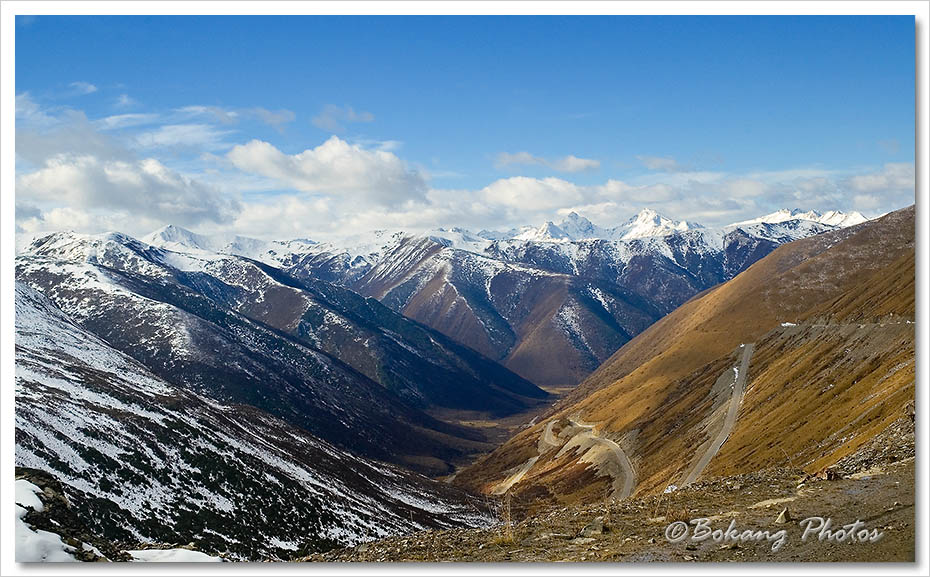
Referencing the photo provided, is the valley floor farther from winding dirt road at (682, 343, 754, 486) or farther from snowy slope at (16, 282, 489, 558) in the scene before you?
winding dirt road at (682, 343, 754, 486)

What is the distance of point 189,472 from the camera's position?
50625 millimetres

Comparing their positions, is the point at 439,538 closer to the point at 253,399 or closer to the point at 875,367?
the point at 875,367

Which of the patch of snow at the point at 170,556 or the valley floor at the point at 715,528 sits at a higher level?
the valley floor at the point at 715,528

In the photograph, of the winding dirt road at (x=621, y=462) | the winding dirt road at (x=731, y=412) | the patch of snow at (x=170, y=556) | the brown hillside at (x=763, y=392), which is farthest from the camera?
the winding dirt road at (x=621, y=462)

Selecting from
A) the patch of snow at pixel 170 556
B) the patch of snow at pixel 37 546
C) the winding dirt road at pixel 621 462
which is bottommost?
the winding dirt road at pixel 621 462

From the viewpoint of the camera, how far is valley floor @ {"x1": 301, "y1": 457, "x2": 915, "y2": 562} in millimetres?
16234

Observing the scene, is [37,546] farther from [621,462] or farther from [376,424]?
[376,424]

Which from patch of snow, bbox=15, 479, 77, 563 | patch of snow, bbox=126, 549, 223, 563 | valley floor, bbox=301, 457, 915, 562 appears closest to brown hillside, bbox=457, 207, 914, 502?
valley floor, bbox=301, 457, 915, 562

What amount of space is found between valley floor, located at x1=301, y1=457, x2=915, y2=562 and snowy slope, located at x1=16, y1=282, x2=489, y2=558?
20227 millimetres

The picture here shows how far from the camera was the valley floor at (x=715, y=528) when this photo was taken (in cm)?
1623

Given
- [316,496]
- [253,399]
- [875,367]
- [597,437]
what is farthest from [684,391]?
[253,399]

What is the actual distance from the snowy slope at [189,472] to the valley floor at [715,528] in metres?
20.2

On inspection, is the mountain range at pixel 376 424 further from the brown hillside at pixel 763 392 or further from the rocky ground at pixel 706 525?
the rocky ground at pixel 706 525

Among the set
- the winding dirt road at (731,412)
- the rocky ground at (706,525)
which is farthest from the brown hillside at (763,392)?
the rocky ground at (706,525)
